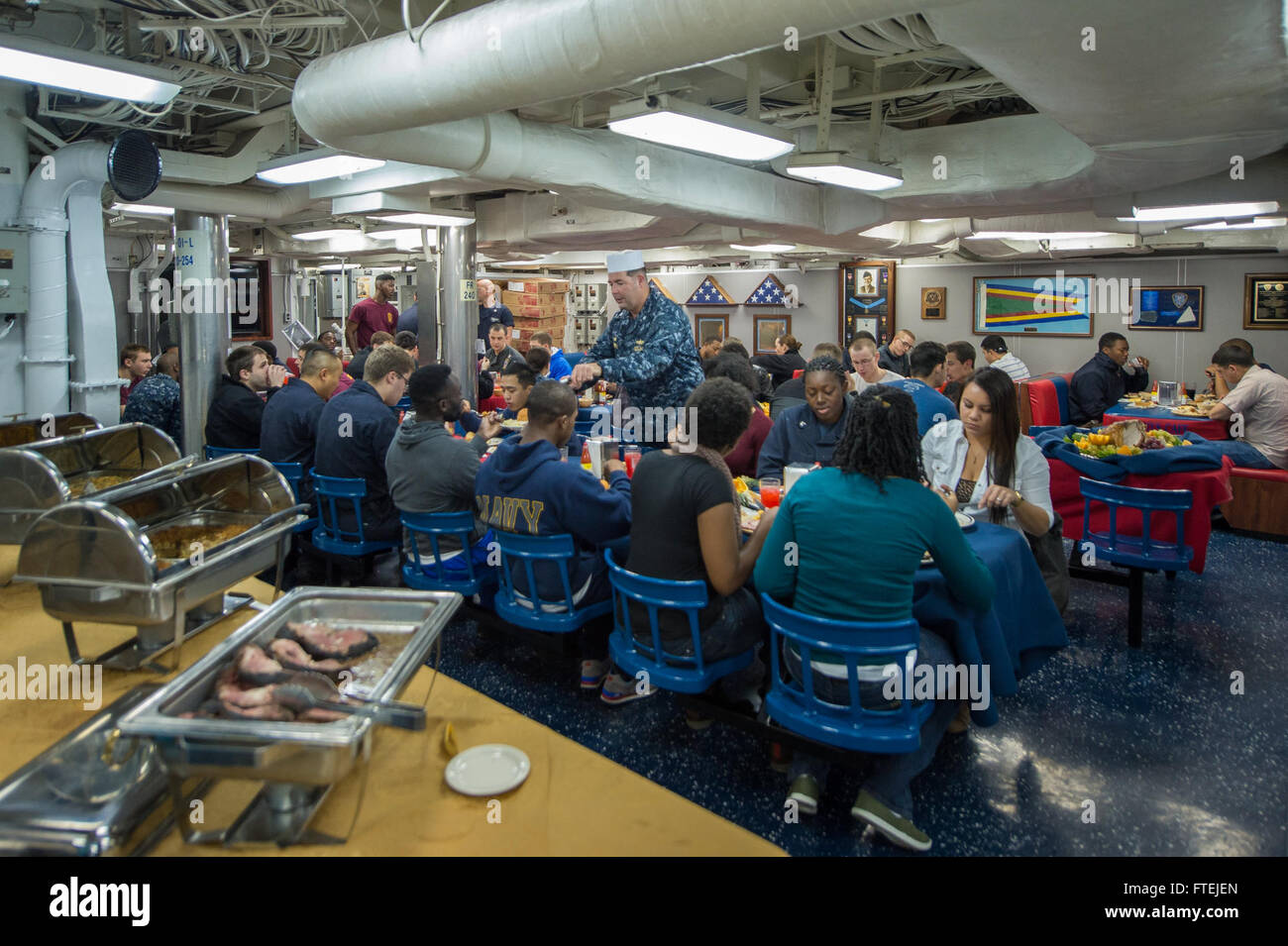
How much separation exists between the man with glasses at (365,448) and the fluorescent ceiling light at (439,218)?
12.5 ft

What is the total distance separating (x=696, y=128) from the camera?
4.34m

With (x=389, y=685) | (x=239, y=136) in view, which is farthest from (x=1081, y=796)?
(x=239, y=136)

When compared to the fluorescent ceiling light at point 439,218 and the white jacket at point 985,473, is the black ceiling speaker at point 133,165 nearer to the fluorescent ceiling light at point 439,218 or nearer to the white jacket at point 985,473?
Result: the fluorescent ceiling light at point 439,218

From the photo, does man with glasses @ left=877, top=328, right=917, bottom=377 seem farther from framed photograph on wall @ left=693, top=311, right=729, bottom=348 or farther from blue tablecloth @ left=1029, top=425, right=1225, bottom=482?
framed photograph on wall @ left=693, top=311, right=729, bottom=348

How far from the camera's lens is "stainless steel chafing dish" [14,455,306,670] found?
203cm

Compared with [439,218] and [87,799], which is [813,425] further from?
[439,218]

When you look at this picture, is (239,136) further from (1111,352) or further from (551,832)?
(1111,352)

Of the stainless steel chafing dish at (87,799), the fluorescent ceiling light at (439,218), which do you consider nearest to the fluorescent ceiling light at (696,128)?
the stainless steel chafing dish at (87,799)

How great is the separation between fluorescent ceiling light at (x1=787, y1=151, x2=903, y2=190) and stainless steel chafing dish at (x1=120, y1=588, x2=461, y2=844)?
421cm

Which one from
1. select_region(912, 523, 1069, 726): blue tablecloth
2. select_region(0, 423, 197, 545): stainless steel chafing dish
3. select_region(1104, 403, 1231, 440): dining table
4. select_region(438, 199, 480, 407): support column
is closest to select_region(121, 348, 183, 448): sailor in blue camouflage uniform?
select_region(0, 423, 197, 545): stainless steel chafing dish

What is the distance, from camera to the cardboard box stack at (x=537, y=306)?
15.0 meters

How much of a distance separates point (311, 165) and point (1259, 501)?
23.6 ft

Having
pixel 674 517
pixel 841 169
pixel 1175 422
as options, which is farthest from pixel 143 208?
pixel 1175 422

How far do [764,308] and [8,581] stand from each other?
14291 mm
